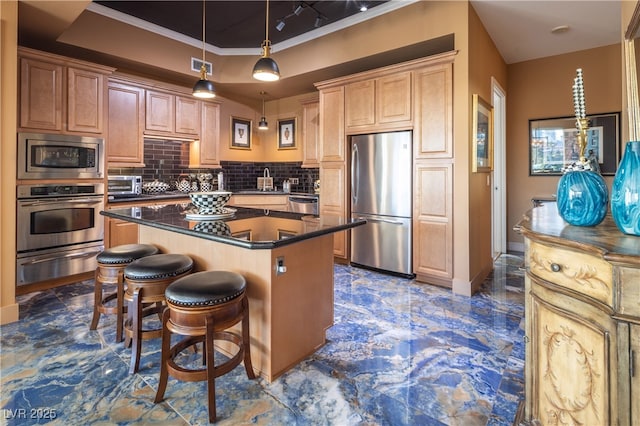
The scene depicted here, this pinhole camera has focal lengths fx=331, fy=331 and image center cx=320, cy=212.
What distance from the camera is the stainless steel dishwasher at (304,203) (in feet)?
16.1

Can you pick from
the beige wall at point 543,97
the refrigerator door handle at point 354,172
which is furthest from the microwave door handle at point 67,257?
the beige wall at point 543,97

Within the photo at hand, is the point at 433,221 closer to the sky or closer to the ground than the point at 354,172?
closer to the ground

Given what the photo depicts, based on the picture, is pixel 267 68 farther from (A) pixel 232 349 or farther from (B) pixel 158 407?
(B) pixel 158 407

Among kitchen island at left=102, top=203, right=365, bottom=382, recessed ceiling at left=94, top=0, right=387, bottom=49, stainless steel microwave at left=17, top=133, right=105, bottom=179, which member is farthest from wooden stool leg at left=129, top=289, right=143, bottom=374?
recessed ceiling at left=94, top=0, right=387, bottom=49

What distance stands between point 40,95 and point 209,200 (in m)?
2.61

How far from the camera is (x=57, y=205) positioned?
3.47 m

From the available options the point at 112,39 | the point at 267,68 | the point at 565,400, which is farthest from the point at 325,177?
the point at 565,400

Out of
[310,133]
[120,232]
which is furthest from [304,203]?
[120,232]

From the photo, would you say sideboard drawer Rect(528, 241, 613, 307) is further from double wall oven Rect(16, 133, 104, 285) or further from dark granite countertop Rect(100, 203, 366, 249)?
double wall oven Rect(16, 133, 104, 285)

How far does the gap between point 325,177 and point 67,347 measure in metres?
3.31

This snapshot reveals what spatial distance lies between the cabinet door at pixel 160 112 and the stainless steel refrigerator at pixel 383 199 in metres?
2.67

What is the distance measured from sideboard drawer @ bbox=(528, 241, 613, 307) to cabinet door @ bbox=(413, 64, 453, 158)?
2.42m

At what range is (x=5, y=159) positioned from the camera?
8.79 ft

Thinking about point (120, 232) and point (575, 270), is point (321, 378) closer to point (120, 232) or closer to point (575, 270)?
point (575, 270)
